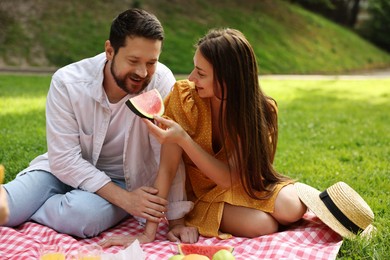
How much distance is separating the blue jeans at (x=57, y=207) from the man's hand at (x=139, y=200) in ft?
0.30

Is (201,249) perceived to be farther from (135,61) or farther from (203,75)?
(135,61)

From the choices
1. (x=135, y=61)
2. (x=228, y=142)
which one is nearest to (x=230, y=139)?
(x=228, y=142)

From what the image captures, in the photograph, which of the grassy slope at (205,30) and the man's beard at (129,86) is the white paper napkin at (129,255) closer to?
the man's beard at (129,86)

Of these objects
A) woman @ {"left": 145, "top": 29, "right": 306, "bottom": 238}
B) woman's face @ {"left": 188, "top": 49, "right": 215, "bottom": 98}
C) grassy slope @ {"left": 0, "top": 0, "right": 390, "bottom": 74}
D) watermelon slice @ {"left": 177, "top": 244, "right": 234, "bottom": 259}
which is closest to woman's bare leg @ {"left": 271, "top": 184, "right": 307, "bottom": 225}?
woman @ {"left": 145, "top": 29, "right": 306, "bottom": 238}

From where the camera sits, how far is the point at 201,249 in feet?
11.2

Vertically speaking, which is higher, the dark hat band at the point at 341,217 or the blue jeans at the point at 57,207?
the dark hat band at the point at 341,217

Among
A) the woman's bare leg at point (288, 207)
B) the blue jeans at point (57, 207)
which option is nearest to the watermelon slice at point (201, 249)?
the woman's bare leg at point (288, 207)

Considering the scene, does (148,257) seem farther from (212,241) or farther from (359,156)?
(359,156)

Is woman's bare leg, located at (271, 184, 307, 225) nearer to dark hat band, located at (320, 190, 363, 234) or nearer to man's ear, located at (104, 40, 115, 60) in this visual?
dark hat band, located at (320, 190, 363, 234)

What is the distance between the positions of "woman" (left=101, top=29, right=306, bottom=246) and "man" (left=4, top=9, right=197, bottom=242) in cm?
23

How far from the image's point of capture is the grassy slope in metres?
17.6

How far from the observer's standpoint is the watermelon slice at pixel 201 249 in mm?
3393

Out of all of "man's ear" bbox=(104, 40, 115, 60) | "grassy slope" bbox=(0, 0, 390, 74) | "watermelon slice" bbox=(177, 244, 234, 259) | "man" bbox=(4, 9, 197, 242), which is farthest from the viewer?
"grassy slope" bbox=(0, 0, 390, 74)

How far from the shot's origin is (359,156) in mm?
6254
